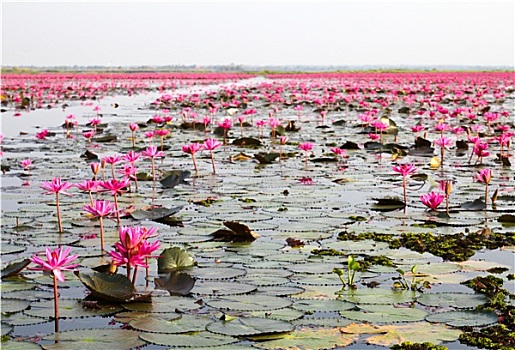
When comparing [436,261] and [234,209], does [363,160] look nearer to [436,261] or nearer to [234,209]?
[234,209]

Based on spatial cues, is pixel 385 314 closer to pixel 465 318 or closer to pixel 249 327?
pixel 465 318

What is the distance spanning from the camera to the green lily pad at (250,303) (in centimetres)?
264

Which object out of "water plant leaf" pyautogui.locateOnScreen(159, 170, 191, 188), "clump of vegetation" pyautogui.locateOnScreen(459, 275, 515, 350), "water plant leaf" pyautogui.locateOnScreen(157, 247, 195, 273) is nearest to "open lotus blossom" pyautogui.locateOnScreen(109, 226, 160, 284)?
"water plant leaf" pyautogui.locateOnScreen(157, 247, 195, 273)

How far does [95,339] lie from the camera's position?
2.32 meters

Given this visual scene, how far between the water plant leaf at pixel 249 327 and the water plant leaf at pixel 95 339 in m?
0.26

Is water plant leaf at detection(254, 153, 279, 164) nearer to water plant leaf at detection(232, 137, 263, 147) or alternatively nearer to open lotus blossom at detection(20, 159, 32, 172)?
water plant leaf at detection(232, 137, 263, 147)

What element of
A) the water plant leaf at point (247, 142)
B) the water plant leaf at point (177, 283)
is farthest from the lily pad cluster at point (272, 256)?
the water plant leaf at point (247, 142)

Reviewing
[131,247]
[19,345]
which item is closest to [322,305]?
[131,247]

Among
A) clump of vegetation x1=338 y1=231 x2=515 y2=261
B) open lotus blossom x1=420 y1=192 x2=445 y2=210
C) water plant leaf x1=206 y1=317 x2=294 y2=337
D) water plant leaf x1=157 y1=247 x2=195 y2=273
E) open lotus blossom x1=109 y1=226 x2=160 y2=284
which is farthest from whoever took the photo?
open lotus blossom x1=420 y1=192 x2=445 y2=210

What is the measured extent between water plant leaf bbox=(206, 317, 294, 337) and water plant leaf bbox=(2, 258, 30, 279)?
975mm

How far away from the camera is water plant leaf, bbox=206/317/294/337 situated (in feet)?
7.79

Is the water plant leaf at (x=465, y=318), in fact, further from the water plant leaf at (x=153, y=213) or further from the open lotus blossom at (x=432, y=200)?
the water plant leaf at (x=153, y=213)

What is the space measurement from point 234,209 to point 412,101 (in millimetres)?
12902

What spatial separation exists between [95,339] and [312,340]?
0.70m
